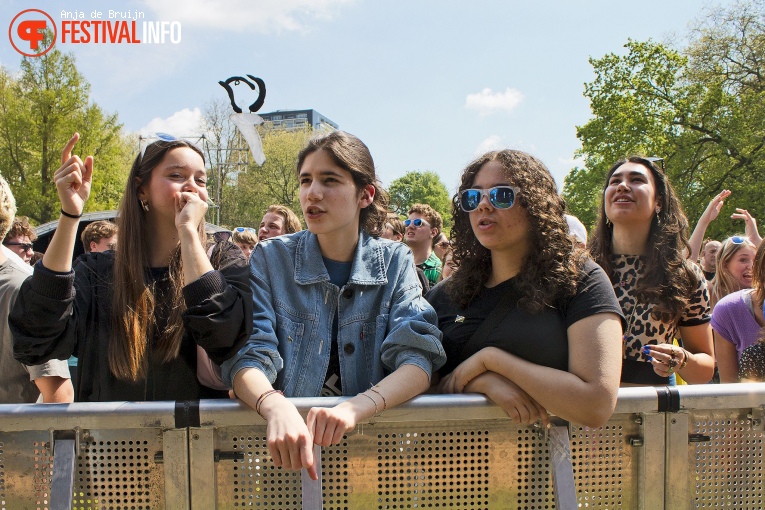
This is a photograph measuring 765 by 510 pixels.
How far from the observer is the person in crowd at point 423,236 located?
6.75m

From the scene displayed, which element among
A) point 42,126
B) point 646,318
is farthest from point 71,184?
point 42,126

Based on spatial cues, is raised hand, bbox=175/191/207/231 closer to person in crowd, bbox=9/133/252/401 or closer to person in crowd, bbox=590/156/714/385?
person in crowd, bbox=9/133/252/401

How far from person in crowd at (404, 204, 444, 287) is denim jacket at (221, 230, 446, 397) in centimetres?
437

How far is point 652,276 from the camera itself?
302cm

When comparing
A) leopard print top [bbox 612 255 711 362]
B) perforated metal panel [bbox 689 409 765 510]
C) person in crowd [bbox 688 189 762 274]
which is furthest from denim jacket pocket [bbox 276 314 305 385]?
person in crowd [bbox 688 189 762 274]

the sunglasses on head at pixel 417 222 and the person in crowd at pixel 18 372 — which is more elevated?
the sunglasses on head at pixel 417 222

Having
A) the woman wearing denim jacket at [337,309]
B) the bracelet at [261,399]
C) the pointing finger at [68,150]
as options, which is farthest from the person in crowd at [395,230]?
the bracelet at [261,399]

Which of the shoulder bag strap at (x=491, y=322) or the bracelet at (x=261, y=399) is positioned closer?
the bracelet at (x=261, y=399)

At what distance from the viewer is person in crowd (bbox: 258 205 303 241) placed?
6285 millimetres

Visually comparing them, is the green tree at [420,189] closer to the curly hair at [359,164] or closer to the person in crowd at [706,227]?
the person in crowd at [706,227]

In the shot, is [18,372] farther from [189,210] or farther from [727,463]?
[727,463]

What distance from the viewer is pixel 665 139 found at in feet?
79.7

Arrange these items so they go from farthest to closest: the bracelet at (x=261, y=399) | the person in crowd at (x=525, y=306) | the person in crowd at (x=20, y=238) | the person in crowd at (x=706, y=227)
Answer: the person in crowd at (x=20, y=238) → the person in crowd at (x=706, y=227) → the person in crowd at (x=525, y=306) → the bracelet at (x=261, y=399)

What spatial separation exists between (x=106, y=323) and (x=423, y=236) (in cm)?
483
